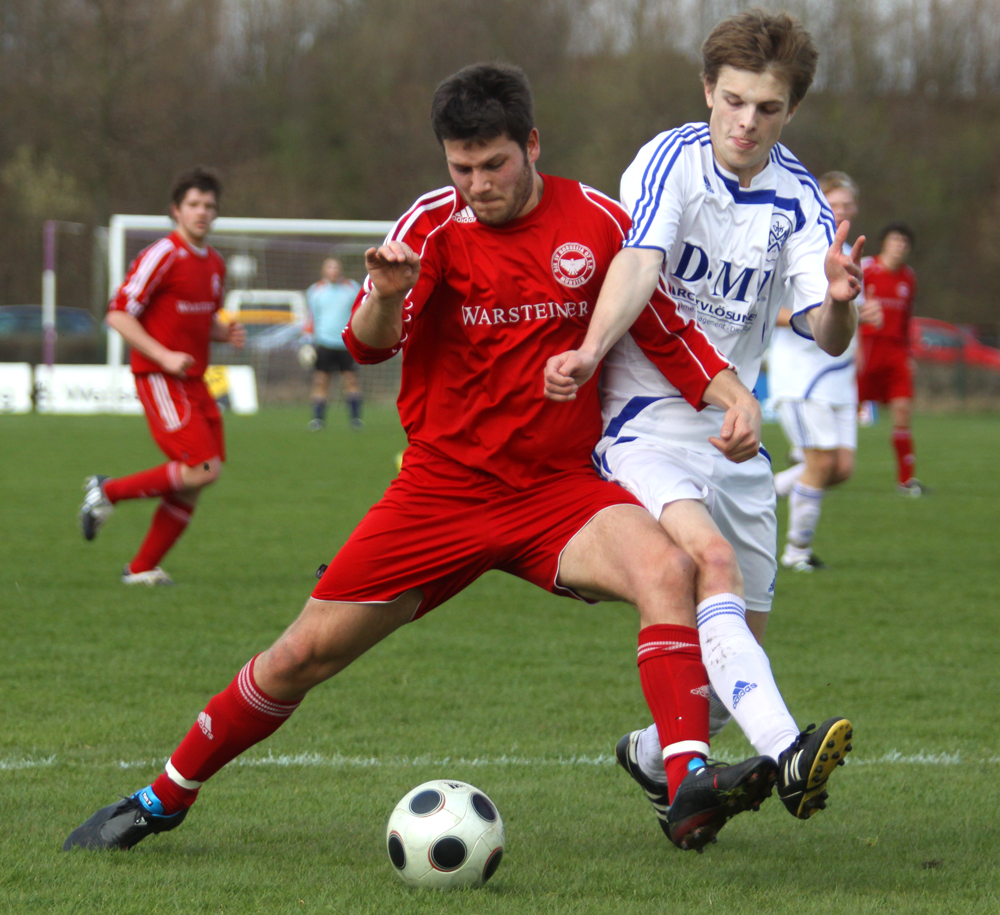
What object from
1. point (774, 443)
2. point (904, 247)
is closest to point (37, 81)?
point (774, 443)

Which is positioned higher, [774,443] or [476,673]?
[476,673]

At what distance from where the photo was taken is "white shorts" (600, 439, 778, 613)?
3.38m

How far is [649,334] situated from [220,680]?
105 inches

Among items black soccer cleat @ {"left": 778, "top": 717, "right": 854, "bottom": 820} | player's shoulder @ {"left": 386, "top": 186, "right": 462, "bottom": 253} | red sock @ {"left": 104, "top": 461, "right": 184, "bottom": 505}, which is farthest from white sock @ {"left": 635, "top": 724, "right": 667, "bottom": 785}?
red sock @ {"left": 104, "top": 461, "right": 184, "bottom": 505}

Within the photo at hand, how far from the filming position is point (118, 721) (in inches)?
185

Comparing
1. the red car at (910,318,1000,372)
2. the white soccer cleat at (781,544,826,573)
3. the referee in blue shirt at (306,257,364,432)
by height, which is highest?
the white soccer cleat at (781,544,826,573)

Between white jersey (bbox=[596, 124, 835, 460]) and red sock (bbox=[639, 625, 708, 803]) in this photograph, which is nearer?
red sock (bbox=[639, 625, 708, 803])

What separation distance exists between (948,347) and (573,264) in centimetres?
2802

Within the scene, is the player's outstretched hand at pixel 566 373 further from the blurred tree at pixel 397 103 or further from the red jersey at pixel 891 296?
the blurred tree at pixel 397 103

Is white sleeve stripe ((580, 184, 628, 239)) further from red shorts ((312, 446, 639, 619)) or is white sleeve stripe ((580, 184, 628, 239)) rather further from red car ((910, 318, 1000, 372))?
red car ((910, 318, 1000, 372))

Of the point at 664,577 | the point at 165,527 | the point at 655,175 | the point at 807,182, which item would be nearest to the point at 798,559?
the point at 165,527

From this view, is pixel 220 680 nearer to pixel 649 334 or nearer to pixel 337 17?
pixel 649 334

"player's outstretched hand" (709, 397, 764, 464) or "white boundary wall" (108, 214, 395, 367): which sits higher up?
"player's outstretched hand" (709, 397, 764, 464)

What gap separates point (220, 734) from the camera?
3.39 m
